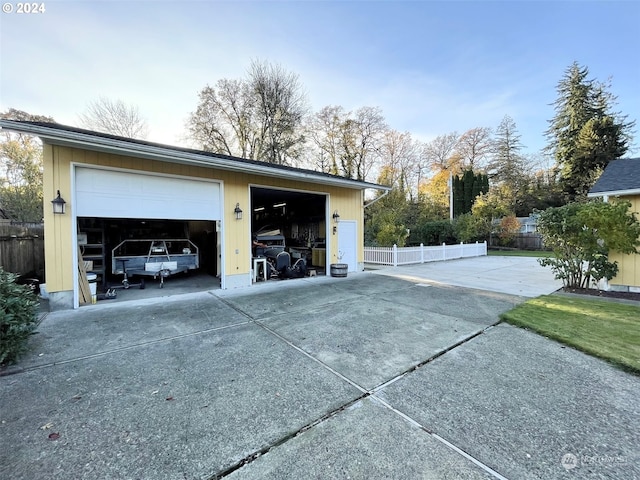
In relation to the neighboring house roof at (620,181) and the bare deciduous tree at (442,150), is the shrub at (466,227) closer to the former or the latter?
the bare deciduous tree at (442,150)

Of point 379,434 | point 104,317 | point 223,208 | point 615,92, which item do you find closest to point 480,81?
point 223,208

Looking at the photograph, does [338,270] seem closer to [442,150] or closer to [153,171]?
[153,171]

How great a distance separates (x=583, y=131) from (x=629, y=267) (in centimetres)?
2465

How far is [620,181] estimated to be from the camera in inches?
258

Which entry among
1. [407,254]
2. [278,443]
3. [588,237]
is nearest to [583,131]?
[407,254]

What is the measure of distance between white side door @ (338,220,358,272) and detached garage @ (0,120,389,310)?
0.04 m

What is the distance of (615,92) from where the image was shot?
2362 cm

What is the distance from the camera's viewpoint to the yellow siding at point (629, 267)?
6.24 m

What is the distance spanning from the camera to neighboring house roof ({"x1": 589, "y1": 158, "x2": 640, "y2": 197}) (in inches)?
241

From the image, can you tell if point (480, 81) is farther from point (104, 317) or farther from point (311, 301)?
point (104, 317)

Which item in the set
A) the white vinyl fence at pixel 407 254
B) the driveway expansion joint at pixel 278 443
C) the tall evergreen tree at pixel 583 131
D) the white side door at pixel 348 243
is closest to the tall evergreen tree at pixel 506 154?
the tall evergreen tree at pixel 583 131

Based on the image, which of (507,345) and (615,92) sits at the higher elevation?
(615,92)

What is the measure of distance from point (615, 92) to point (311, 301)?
35420mm

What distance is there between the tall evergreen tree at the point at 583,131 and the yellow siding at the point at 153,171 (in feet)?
81.7
